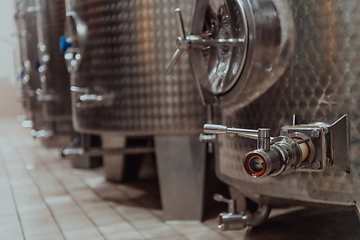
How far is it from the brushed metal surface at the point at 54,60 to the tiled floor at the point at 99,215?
0.50 metres

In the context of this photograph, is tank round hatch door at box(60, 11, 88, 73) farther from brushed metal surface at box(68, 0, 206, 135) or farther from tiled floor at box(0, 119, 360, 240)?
tiled floor at box(0, 119, 360, 240)

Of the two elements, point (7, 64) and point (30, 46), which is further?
point (7, 64)

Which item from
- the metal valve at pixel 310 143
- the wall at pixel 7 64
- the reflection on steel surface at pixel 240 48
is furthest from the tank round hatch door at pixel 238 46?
the wall at pixel 7 64

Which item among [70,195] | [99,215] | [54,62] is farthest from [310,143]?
[54,62]

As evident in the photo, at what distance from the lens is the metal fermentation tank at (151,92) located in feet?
5.53

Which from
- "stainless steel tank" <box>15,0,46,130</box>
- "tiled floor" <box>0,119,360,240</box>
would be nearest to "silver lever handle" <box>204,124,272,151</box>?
"tiled floor" <box>0,119,360,240</box>

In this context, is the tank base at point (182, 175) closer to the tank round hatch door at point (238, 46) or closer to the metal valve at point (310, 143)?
the tank round hatch door at point (238, 46)

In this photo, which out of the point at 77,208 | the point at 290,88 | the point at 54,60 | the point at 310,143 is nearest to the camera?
the point at 310,143

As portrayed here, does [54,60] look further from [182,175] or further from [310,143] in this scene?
[310,143]

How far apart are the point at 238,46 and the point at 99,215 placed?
1161 millimetres

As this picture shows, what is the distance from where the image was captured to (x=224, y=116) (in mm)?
1331

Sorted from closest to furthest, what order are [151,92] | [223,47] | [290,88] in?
[290,88]
[223,47]
[151,92]

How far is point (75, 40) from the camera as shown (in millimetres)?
2023

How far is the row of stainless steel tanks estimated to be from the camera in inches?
37.3
